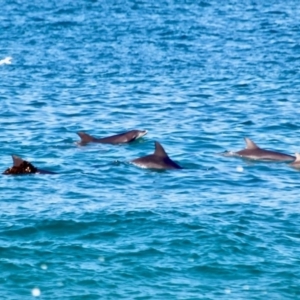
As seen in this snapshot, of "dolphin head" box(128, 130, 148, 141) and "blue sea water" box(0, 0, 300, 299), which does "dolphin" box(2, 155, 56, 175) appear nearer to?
"blue sea water" box(0, 0, 300, 299)

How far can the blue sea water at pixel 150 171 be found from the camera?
1994cm

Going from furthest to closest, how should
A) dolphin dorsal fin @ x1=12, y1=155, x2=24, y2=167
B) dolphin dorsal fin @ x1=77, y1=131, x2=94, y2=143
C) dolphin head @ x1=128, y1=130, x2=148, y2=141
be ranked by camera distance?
1. dolphin head @ x1=128, y1=130, x2=148, y2=141
2. dolphin dorsal fin @ x1=77, y1=131, x2=94, y2=143
3. dolphin dorsal fin @ x1=12, y1=155, x2=24, y2=167

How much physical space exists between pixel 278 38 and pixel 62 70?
13.2 meters

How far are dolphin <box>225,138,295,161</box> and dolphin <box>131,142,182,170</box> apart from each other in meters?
2.16

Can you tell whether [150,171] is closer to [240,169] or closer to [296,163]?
[240,169]

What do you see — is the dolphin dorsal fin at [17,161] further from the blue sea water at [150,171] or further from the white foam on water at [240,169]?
the white foam on water at [240,169]

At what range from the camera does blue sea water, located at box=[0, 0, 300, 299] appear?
19938 mm

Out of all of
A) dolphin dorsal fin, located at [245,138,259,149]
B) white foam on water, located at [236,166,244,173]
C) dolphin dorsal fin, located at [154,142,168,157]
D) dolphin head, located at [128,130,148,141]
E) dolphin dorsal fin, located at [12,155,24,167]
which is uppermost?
dolphin dorsal fin, located at [12,155,24,167]

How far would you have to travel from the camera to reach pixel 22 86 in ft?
131

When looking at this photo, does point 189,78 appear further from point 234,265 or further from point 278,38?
point 234,265

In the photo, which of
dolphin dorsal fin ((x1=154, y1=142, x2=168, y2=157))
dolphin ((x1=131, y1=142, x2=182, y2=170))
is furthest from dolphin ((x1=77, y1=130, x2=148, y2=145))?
dolphin dorsal fin ((x1=154, y1=142, x2=168, y2=157))

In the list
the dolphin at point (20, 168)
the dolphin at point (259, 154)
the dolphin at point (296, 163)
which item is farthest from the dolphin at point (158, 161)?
the dolphin at point (296, 163)

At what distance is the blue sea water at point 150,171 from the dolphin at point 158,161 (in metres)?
0.36

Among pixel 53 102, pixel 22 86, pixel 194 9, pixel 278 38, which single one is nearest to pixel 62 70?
pixel 22 86
